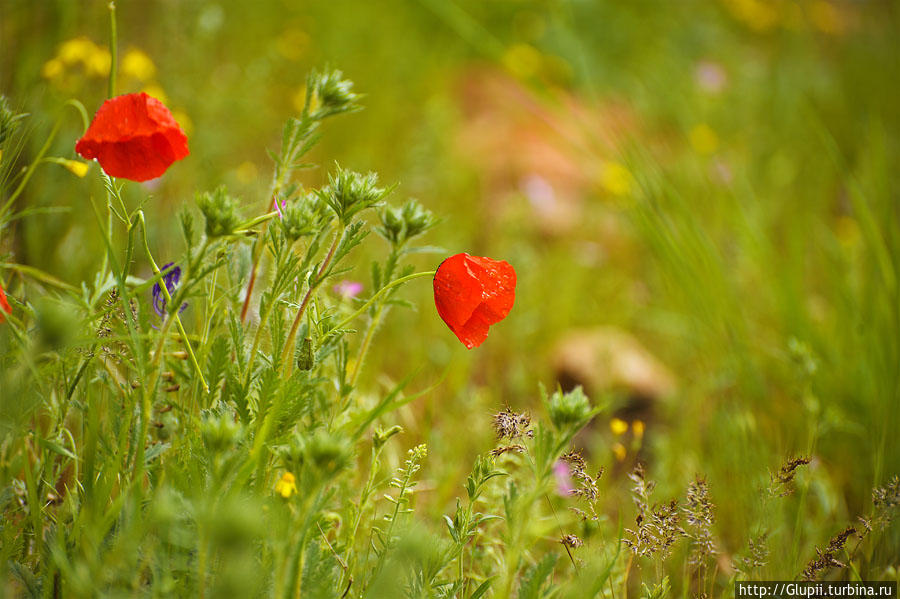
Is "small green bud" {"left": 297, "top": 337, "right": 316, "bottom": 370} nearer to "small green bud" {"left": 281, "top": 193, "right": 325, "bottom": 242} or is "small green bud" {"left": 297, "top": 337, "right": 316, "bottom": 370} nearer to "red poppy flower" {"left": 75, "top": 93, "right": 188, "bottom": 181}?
"small green bud" {"left": 281, "top": 193, "right": 325, "bottom": 242}

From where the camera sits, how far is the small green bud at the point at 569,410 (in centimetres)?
80

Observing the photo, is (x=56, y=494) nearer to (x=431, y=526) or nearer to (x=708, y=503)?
(x=431, y=526)

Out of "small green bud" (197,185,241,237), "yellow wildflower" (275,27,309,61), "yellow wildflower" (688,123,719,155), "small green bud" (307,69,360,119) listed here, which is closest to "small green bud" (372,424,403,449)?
"small green bud" (197,185,241,237)

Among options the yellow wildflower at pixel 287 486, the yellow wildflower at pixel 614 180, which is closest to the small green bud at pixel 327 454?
the yellow wildflower at pixel 287 486

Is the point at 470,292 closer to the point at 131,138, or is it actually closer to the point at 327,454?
the point at 327,454

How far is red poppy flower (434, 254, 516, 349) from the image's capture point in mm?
950

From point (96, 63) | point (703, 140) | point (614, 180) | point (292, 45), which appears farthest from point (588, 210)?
point (96, 63)

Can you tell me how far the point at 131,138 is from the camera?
3.03 feet

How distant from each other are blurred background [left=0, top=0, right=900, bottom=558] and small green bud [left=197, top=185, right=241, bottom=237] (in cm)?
24

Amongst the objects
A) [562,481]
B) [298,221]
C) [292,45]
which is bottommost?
[562,481]

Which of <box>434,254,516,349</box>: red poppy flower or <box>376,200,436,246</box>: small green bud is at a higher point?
<box>376,200,436,246</box>: small green bud

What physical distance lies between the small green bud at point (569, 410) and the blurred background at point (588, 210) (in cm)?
34

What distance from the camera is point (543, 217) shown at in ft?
10.6

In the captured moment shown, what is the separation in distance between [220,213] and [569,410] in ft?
1.56
